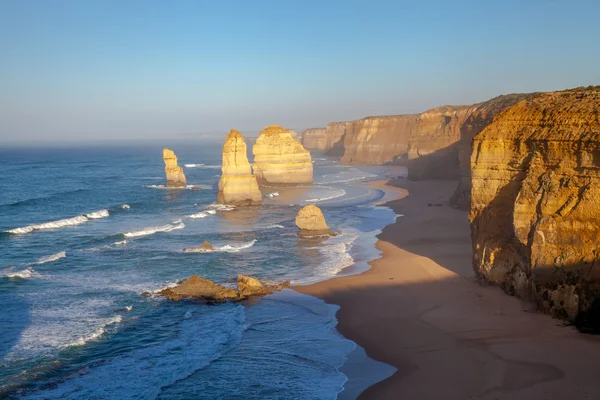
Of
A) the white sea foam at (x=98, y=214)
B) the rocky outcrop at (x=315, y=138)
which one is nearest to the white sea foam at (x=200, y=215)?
the white sea foam at (x=98, y=214)

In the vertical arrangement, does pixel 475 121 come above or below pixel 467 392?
above

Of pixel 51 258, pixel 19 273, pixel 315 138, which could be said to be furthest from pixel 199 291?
pixel 315 138

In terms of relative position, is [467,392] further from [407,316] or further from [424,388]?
[407,316]

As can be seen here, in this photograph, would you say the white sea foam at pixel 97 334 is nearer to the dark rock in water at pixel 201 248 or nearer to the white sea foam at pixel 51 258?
the dark rock in water at pixel 201 248

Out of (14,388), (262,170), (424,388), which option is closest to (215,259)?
(14,388)

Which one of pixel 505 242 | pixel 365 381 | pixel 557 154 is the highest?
pixel 557 154

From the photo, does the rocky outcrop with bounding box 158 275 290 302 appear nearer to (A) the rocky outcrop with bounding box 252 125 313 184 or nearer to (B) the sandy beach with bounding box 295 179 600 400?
(B) the sandy beach with bounding box 295 179 600 400

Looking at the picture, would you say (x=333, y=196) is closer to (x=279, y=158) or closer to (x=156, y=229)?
(x=279, y=158)
